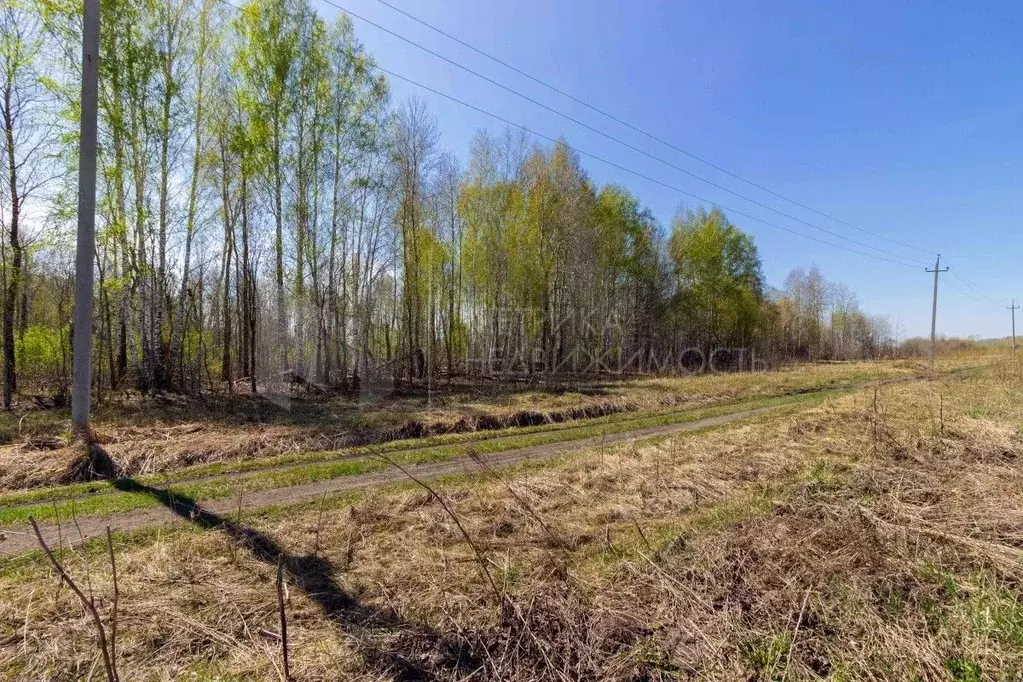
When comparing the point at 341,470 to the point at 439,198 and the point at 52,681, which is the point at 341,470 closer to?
the point at 52,681

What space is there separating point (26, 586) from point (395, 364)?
57.3 ft

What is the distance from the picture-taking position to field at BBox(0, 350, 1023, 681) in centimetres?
259

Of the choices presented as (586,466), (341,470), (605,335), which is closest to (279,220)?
(341,470)

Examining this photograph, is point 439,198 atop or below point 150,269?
atop

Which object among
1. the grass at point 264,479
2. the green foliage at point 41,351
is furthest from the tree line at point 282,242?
the grass at point 264,479

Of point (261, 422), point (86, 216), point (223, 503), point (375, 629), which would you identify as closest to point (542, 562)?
point (375, 629)

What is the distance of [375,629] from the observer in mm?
2914

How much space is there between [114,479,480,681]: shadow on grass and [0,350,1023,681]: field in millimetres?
17

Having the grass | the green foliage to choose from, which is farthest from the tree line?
the grass

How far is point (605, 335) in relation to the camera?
30.9 metres

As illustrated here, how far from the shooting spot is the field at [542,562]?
8.49ft

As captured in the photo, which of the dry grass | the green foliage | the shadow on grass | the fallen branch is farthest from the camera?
the green foliage

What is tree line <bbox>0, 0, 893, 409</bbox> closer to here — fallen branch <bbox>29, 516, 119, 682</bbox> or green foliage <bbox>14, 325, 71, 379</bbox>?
green foliage <bbox>14, 325, 71, 379</bbox>

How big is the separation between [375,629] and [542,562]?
135 cm
